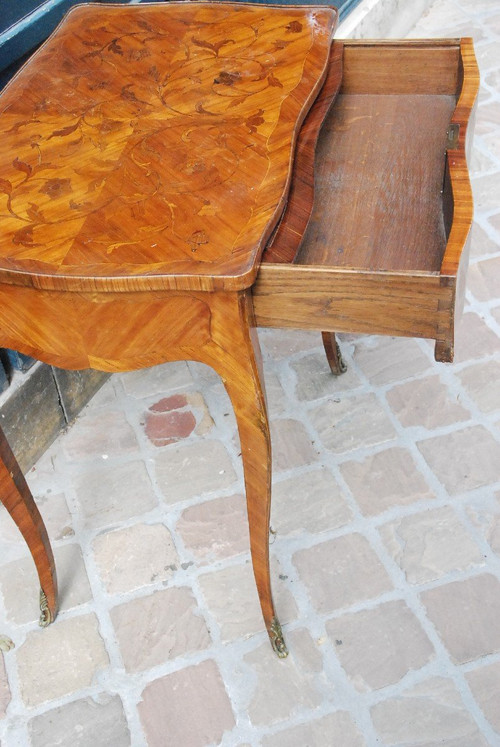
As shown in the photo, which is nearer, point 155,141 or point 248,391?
point 248,391

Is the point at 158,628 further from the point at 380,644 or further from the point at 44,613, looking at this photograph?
the point at 380,644

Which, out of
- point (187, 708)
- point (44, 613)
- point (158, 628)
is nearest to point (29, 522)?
point (44, 613)

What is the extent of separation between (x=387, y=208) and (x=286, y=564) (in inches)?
33.4

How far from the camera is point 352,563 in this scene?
201 cm

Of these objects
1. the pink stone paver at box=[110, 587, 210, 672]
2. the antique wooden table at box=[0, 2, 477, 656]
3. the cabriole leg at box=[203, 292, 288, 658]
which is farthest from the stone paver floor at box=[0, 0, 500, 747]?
the cabriole leg at box=[203, 292, 288, 658]

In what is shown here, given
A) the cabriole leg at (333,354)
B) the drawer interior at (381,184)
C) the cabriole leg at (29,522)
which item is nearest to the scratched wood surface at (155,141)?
the drawer interior at (381,184)

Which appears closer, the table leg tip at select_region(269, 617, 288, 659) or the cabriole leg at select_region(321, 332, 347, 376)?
the table leg tip at select_region(269, 617, 288, 659)

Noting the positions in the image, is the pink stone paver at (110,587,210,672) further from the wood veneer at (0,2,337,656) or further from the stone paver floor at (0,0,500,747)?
the wood veneer at (0,2,337,656)

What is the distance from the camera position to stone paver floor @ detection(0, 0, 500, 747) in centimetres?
176

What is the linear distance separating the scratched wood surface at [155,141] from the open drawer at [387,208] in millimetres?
92

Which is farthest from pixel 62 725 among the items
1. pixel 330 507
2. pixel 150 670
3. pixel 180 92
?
pixel 180 92

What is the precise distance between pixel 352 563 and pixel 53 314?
3.21 ft

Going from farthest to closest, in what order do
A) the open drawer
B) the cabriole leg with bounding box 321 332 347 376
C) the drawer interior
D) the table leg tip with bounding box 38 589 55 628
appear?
1. the cabriole leg with bounding box 321 332 347 376
2. the table leg tip with bounding box 38 589 55 628
3. the drawer interior
4. the open drawer

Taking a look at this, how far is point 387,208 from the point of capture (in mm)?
1645
